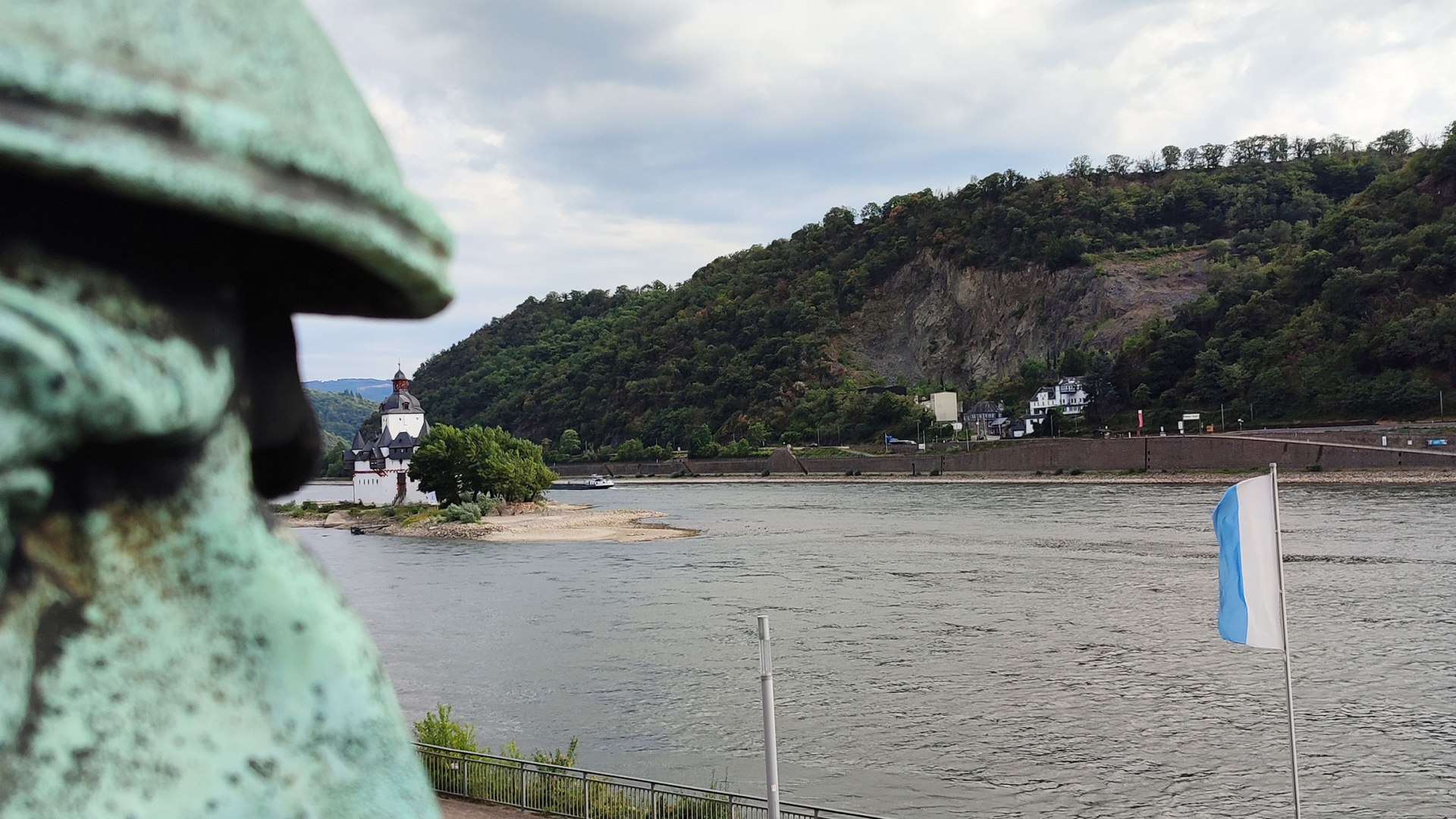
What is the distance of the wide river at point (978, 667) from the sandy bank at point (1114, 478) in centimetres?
1581

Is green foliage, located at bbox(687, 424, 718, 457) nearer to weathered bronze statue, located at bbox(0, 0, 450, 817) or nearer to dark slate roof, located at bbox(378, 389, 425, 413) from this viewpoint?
dark slate roof, located at bbox(378, 389, 425, 413)

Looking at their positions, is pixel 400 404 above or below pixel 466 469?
above

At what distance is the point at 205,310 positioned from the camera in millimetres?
1101

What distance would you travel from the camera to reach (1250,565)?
9102 millimetres

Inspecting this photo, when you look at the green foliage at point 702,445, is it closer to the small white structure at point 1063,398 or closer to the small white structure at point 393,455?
the small white structure at point 1063,398

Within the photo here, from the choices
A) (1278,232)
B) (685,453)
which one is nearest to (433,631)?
(685,453)

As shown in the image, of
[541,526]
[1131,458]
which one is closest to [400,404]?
[541,526]

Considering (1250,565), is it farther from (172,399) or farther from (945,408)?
(945,408)

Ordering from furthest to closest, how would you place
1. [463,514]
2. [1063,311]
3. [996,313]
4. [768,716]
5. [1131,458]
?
[996,313] → [1063,311] → [1131,458] → [463,514] → [768,716]

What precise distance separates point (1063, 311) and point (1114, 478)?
4833cm

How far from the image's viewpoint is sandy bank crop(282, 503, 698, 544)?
48.7 meters

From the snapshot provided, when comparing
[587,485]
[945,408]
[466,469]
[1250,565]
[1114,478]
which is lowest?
[587,485]

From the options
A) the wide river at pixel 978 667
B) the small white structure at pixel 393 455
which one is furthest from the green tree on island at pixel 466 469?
the wide river at pixel 978 667

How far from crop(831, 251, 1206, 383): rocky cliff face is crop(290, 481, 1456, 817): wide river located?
231 ft
